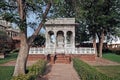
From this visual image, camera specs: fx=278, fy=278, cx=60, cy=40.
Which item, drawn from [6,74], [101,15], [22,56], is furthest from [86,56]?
[22,56]

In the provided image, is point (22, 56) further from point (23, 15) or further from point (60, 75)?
point (60, 75)

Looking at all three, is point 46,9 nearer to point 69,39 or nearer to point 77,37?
point 69,39

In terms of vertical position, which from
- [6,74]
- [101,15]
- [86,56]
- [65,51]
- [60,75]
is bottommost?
[60,75]

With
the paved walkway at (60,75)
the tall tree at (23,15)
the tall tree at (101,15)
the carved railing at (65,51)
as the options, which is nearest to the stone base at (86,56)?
the carved railing at (65,51)

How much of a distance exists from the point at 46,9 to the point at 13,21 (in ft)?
7.29

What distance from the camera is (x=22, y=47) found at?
48.9 ft

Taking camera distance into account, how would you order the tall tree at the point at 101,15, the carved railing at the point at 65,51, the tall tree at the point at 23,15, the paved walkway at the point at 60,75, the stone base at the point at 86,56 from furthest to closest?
the tall tree at the point at 101,15 < the carved railing at the point at 65,51 < the stone base at the point at 86,56 < the paved walkway at the point at 60,75 < the tall tree at the point at 23,15

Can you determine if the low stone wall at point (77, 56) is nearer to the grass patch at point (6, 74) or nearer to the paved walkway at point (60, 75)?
the paved walkway at point (60, 75)

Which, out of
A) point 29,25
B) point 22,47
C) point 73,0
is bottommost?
point 22,47

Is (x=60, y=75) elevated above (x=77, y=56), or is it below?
below

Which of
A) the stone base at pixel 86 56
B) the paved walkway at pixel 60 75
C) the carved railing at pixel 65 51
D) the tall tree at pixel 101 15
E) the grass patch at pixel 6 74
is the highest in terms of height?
the tall tree at pixel 101 15

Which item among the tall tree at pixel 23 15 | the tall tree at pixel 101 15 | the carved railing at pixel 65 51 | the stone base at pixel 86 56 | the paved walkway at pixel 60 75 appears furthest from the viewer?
the tall tree at pixel 101 15

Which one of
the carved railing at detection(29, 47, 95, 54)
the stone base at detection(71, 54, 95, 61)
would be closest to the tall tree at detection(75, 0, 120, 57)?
the carved railing at detection(29, 47, 95, 54)

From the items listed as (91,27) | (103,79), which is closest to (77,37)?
(91,27)
